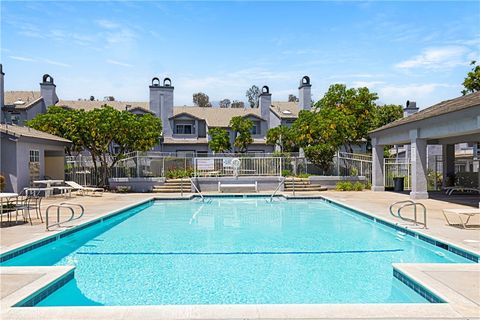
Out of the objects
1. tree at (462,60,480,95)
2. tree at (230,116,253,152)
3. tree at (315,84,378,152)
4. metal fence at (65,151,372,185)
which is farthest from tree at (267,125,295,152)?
tree at (462,60,480,95)

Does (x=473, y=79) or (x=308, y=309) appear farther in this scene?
(x=473, y=79)

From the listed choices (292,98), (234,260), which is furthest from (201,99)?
(234,260)

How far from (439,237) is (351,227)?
3.78m

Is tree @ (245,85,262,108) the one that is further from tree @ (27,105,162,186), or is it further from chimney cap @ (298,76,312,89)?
tree @ (27,105,162,186)

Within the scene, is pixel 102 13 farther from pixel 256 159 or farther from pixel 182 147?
pixel 182 147

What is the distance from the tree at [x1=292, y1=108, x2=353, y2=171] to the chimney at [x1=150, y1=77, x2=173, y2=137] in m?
15.1

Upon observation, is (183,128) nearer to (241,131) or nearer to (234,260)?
(241,131)

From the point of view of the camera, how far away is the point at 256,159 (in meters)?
26.7

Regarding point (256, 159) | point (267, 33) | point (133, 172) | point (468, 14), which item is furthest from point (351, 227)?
point (133, 172)

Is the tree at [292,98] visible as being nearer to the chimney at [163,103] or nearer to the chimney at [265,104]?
the chimney at [265,104]

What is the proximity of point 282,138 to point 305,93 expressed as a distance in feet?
25.0

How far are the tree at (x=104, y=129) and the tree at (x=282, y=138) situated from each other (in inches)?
428

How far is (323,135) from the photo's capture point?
26.4m

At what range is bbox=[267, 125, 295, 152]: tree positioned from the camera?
1317 inches
